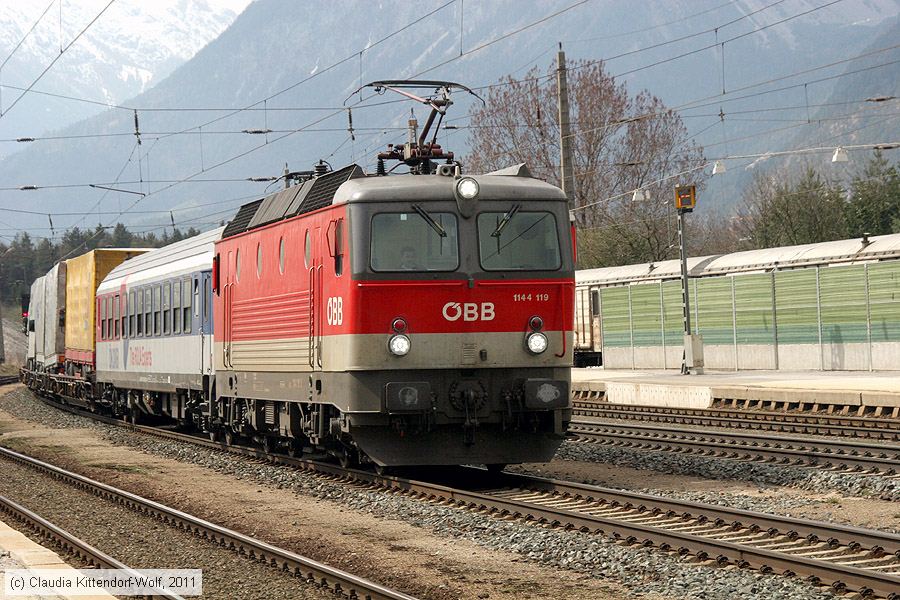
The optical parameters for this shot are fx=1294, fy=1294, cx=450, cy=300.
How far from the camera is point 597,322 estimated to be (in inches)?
1606

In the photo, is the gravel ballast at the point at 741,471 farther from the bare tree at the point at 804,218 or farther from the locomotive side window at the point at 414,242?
the bare tree at the point at 804,218

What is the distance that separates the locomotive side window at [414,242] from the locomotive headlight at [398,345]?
0.73 m

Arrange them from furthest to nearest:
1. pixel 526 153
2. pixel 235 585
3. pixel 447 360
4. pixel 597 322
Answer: pixel 526 153 < pixel 597 322 < pixel 447 360 < pixel 235 585

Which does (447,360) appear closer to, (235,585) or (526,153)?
(235,585)

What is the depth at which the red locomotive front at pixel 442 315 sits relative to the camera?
44.5 ft

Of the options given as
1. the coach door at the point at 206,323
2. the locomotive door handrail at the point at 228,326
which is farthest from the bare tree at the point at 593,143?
the locomotive door handrail at the point at 228,326

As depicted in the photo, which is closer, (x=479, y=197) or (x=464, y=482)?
(x=479, y=197)

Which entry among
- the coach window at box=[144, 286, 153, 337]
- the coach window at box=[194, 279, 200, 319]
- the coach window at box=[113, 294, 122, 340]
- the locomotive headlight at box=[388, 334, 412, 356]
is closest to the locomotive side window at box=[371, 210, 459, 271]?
the locomotive headlight at box=[388, 334, 412, 356]

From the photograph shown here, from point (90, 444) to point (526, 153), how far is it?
39467mm

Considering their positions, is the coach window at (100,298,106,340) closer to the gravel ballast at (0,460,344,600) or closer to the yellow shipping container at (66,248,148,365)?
the yellow shipping container at (66,248,148,365)

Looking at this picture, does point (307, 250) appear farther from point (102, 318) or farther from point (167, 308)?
point (102, 318)

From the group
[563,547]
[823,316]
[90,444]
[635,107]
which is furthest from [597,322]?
[563,547]

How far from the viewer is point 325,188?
14898mm

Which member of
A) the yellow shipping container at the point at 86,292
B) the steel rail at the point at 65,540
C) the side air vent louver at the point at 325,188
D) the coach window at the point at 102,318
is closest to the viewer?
the steel rail at the point at 65,540
